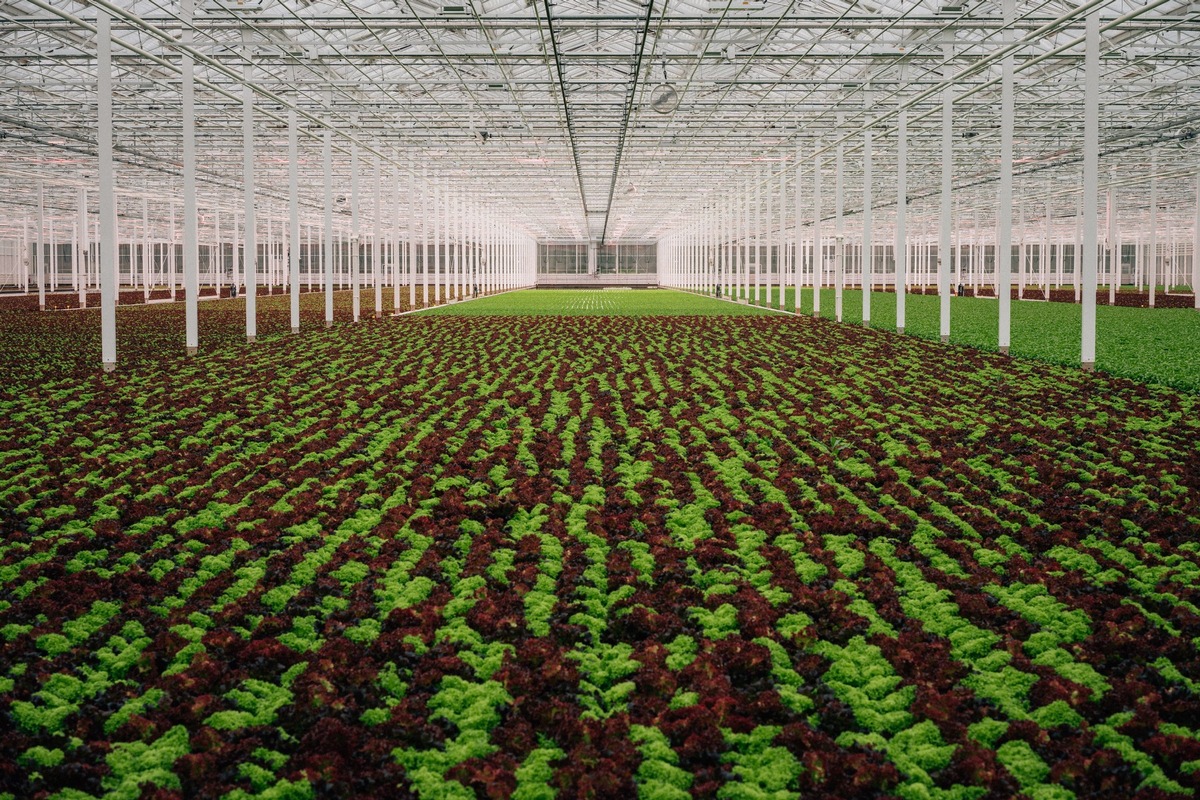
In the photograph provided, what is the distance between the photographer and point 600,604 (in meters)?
4.80

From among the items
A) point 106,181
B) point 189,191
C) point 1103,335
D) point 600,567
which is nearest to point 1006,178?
point 1103,335

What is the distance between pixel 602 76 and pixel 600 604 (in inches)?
1021

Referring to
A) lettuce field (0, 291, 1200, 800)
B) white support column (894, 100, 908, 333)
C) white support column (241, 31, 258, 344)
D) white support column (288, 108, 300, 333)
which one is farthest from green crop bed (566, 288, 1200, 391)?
white support column (241, 31, 258, 344)

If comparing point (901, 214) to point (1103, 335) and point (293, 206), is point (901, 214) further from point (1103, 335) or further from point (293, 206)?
Answer: point (293, 206)

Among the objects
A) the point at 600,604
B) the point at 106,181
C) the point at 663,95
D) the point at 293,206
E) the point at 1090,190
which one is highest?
the point at 663,95

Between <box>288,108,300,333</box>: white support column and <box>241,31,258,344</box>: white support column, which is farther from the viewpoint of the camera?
<box>288,108,300,333</box>: white support column

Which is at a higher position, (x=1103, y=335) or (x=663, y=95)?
(x=663, y=95)

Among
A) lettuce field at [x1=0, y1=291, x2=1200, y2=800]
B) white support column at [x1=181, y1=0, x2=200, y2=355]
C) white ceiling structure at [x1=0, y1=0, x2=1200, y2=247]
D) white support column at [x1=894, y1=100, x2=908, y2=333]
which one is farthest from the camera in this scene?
white ceiling structure at [x1=0, y1=0, x2=1200, y2=247]

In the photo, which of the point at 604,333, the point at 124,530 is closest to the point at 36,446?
the point at 124,530

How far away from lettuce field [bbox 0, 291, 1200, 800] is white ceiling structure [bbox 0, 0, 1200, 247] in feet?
25.3

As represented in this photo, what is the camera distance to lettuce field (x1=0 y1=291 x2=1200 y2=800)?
329 cm

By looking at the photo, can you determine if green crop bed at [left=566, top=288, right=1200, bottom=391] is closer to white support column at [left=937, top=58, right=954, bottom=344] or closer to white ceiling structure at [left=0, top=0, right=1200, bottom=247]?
white support column at [left=937, top=58, right=954, bottom=344]

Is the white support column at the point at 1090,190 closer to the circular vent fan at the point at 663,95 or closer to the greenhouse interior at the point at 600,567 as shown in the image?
the greenhouse interior at the point at 600,567

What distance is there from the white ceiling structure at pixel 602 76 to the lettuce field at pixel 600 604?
25.3ft
